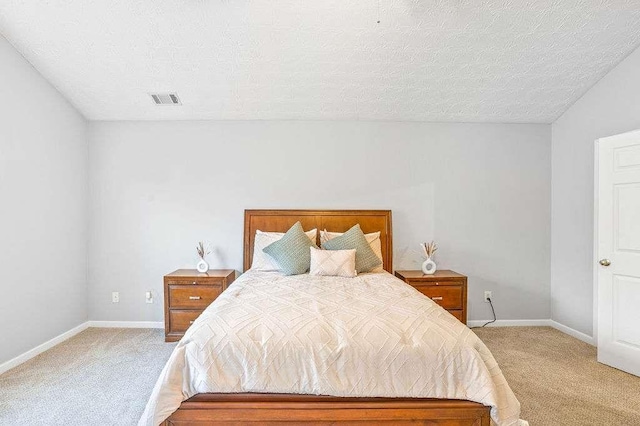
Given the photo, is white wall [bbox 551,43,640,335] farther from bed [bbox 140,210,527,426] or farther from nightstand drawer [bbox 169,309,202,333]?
nightstand drawer [bbox 169,309,202,333]

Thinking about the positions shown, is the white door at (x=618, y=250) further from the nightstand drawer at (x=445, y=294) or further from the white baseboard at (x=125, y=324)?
the white baseboard at (x=125, y=324)

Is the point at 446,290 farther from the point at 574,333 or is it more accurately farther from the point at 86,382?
the point at 86,382

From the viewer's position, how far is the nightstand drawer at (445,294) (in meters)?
3.73

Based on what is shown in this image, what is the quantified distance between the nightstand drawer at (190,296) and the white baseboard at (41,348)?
1.15 m

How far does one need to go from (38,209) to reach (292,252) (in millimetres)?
2459

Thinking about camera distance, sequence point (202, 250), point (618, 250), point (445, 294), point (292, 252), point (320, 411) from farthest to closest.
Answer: point (202, 250) < point (445, 294) < point (292, 252) < point (618, 250) < point (320, 411)

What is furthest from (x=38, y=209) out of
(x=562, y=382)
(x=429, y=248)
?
(x=562, y=382)

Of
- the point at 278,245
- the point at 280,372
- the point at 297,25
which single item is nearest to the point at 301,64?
the point at 297,25

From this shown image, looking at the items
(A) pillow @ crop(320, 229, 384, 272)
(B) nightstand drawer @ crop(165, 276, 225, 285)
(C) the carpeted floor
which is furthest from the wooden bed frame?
(A) pillow @ crop(320, 229, 384, 272)

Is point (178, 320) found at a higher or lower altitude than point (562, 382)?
higher

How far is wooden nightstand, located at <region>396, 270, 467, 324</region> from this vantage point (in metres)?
3.72

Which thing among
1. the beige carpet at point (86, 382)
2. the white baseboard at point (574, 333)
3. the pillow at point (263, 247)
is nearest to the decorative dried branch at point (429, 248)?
the pillow at point (263, 247)

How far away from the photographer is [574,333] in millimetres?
3834

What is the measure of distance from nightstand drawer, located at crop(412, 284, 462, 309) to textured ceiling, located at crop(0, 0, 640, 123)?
76.6 inches
